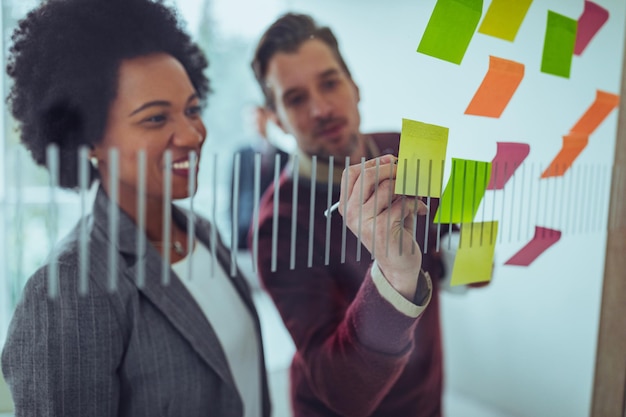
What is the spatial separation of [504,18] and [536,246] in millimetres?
284

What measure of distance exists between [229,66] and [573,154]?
641mm

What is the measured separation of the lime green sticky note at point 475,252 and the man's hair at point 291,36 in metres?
0.36

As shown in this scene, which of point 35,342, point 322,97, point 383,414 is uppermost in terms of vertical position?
point 322,97

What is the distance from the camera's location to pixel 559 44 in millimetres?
673

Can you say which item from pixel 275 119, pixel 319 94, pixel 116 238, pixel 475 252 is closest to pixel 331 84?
pixel 319 94

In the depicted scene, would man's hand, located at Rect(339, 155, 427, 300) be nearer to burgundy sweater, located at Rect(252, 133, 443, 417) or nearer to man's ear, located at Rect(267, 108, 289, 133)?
burgundy sweater, located at Rect(252, 133, 443, 417)

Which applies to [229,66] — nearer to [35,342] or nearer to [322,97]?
[322,97]

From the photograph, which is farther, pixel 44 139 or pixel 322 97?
pixel 322 97

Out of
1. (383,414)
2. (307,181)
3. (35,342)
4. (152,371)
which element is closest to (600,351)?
(383,414)

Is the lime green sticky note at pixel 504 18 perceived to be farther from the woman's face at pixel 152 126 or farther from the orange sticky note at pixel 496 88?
the woman's face at pixel 152 126

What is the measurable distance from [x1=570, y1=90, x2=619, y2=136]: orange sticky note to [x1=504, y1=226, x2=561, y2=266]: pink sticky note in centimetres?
14

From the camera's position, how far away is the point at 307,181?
59cm

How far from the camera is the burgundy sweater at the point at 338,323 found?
22.2 inches

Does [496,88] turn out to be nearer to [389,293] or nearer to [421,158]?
[421,158]
